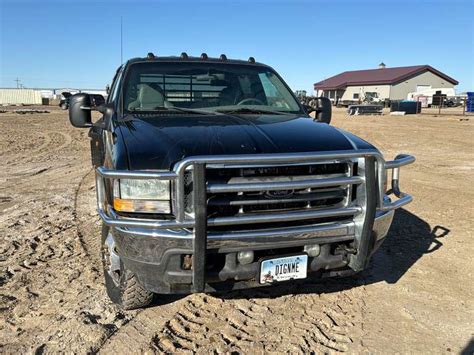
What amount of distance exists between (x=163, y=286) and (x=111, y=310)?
0.85 metres

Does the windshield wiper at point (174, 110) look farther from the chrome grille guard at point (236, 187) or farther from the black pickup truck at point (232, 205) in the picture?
the chrome grille guard at point (236, 187)

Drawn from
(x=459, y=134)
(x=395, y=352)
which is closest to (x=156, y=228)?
(x=395, y=352)

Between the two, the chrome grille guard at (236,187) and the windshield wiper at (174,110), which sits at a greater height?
the windshield wiper at (174,110)

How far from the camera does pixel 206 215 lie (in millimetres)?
2619

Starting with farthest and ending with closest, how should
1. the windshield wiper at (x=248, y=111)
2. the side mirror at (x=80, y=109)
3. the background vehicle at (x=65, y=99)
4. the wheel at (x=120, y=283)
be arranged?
the background vehicle at (x=65, y=99), the side mirror at (x=80, y=109), the windshield wiper at (x=248, y=111), the wheel at (x=120, y=283)

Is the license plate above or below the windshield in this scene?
below

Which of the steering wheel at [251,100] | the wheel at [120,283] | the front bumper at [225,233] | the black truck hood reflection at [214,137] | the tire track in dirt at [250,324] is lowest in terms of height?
the tire track in dirt at [250,324]

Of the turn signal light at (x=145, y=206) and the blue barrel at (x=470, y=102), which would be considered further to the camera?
the blue barrel at (x=470, y=102)

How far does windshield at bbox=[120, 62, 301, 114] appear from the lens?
13.6 feet

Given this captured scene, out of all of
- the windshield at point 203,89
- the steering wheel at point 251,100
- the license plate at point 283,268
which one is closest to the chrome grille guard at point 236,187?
the license plate at point 283,268

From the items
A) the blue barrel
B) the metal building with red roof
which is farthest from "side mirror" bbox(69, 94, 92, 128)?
the metal building with red roof

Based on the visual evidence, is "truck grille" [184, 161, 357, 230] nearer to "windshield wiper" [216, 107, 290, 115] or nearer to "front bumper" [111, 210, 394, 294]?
"front bumper" [111, 210, 394, 294]

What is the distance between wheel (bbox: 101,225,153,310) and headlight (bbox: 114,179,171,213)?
1.42 feet

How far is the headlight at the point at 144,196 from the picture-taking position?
108 inches
